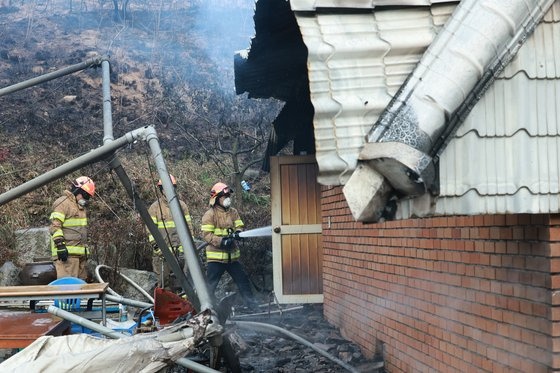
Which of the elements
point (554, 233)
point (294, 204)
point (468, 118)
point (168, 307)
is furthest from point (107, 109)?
point (554, 233)

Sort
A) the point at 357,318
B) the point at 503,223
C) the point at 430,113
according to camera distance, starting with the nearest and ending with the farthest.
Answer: the point at 430,113 < the point at 503,223 < the point at 357,318

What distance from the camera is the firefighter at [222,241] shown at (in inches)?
414

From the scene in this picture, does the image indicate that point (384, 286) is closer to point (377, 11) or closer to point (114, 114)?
point (377, 11)

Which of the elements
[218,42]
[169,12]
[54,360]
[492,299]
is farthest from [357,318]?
[169,12]

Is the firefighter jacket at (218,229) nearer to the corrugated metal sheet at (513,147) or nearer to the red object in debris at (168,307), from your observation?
the red object in debris at (168,307)

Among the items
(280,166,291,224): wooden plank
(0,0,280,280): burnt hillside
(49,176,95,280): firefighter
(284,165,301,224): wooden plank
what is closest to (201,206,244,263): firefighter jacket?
(280,166,291,224): wooden plank

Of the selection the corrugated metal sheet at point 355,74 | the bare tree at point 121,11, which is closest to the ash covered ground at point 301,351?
the corrugated metal sheet at point 355,74

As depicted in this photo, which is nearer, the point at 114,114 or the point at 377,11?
the point at 377,11

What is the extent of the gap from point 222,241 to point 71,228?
9.45 ft

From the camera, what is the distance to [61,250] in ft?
35.1

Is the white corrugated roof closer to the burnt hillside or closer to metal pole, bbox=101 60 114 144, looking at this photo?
metal pole, bbox=101 60 114 144

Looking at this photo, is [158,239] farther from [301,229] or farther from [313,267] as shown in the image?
[313,267]

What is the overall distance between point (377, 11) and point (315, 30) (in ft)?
1.04

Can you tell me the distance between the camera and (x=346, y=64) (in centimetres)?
288
